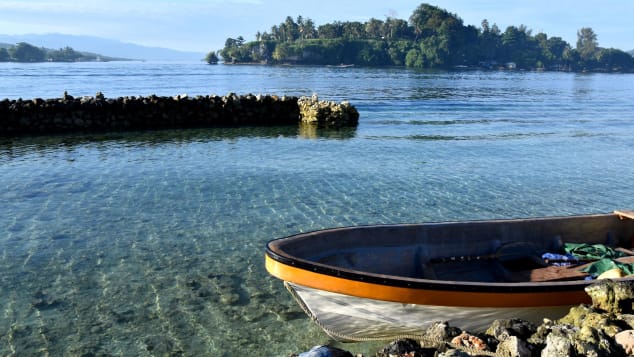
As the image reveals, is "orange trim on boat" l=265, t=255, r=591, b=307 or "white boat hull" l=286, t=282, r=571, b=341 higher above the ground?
"orange trim on boat" l=265, t=255, r=591, b=307

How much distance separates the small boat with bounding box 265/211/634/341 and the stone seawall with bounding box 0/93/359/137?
2555 cm

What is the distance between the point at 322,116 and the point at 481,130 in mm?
10643

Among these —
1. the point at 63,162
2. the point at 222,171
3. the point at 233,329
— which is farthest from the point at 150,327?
the point at 63,162

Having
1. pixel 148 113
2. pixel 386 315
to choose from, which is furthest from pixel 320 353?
pixel 148 113

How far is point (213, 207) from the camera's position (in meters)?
15.1

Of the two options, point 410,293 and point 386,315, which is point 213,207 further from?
point 410,293

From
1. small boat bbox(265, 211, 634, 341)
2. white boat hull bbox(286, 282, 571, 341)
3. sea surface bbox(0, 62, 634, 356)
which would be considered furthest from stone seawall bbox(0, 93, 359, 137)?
white boat hull bbox(286, 282, 571, 341)

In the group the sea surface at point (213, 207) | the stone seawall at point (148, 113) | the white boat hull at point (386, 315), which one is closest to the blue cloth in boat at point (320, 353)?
the white boat hull at point (386, 315)

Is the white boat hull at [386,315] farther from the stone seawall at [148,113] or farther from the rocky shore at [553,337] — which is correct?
the stone seawall at [148,113]

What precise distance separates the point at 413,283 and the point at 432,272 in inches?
82.7

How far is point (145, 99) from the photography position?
109ft

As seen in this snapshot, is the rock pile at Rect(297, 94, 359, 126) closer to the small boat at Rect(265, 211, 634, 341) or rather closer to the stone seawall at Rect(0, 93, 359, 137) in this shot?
the stone seawall at Rect(0, 93, 359, 137)

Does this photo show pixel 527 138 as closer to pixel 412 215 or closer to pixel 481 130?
pixel 481 130

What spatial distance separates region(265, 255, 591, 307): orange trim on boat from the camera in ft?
21.6
